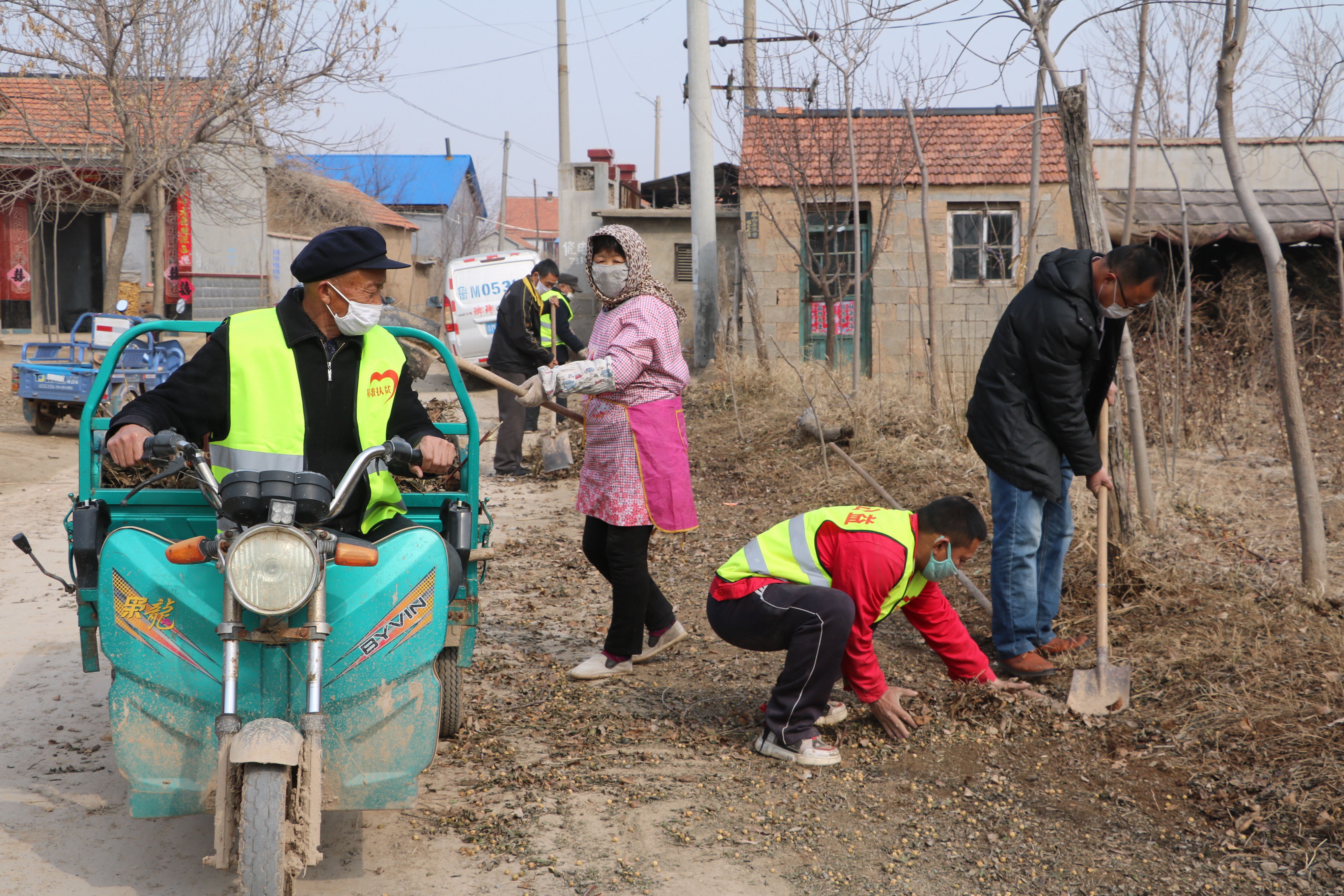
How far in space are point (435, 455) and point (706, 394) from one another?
32.7 ft

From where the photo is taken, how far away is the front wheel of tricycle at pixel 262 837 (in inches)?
91.5

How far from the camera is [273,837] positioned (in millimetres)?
2334

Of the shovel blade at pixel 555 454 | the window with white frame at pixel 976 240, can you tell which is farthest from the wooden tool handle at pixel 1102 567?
the window with white frame at pixel 976 240

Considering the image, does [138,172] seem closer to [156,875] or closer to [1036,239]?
[1036,239]

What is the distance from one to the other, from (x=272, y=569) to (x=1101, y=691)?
2.95m

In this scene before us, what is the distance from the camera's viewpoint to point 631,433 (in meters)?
4.31

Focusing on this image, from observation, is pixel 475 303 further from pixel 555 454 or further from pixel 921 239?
pixel 555 454

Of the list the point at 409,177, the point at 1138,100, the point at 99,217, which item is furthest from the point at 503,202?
the point at 1138,100

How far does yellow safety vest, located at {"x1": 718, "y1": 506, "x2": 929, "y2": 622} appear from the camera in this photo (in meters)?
3.51

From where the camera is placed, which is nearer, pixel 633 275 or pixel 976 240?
pixel 633 275

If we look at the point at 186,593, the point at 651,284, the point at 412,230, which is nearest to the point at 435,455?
the point at 186,593

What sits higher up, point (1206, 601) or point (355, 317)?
point (355, 317)

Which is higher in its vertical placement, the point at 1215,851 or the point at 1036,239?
the point at 1036,239

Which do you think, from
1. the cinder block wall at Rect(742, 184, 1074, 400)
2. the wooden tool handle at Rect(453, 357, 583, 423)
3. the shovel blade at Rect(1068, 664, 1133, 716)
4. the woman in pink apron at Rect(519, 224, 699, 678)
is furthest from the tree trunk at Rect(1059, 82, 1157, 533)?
the cinder block wall at Rect(742, 184, 1074, 400)
